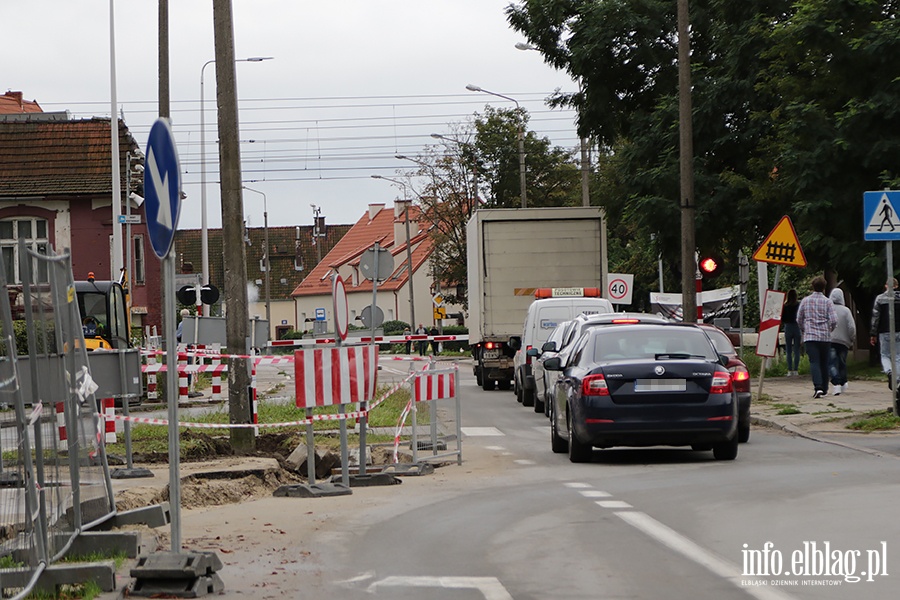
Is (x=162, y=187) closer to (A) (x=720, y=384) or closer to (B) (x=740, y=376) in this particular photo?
(A) (x=720, y=384)

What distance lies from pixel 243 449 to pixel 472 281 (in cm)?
1691

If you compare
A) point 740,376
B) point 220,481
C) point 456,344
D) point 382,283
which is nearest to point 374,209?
point 382,283

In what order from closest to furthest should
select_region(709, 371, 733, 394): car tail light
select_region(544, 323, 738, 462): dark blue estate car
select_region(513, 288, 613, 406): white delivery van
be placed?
select_region(544, 323, 738, 462): dark blue estate car → select_region(709, 371, 733, 394): car tail light → select_region(513, 288, 613, 406): white delivery van

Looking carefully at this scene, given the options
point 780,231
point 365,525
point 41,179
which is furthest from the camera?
point 41,179

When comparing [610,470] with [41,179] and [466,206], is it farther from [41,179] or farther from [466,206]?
[466,206]

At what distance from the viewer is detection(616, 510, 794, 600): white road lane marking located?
312 inches

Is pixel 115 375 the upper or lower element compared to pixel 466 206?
lower

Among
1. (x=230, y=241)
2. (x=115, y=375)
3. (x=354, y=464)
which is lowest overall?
(x=354, y=464)

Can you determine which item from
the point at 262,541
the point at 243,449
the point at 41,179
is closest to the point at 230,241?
the point at 243,449

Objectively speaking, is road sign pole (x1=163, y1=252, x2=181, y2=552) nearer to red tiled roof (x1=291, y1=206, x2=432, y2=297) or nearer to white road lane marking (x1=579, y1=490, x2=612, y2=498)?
white road lane marking (x1=579, y1=490, x2=612, y2=498)

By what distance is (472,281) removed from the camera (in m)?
33.6

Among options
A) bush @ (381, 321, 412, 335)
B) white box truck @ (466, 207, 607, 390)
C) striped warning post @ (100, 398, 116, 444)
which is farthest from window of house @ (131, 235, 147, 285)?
striped warning post @ (100, 398, 116, 444)

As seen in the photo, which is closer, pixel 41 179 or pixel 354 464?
pixel 354 464

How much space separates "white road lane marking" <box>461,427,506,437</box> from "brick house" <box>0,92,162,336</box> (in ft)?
118
